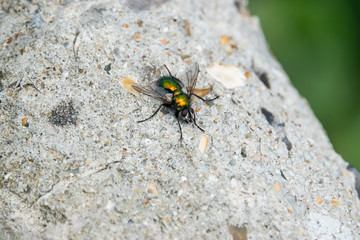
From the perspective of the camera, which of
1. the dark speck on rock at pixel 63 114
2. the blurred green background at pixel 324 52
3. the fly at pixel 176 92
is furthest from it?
the blurred green background at pixel 324 52

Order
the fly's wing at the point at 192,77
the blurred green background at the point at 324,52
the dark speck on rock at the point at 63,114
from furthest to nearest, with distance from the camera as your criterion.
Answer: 1. the blurred green background at the point at 324,52
2. the fly's wing at the point at 192,77
3. the dark speck on rock at the point at 63,114

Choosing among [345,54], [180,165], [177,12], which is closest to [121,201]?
[180,165]

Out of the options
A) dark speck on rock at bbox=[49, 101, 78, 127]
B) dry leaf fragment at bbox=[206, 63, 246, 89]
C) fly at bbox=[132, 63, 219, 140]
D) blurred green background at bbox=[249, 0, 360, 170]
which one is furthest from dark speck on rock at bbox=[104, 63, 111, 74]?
blurred green background at bbox=[249, 0, 360, 170]

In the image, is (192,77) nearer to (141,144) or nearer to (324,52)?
(141,144)

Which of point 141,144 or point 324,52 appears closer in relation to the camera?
point 141,144

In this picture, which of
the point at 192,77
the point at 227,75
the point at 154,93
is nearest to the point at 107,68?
the point at 154,93

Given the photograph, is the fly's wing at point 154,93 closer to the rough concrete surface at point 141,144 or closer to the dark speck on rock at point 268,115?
the rough concrete surface at point 141,144

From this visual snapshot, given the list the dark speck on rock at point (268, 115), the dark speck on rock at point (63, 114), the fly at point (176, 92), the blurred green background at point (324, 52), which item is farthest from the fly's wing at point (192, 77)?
the blurred green background at point (324, 52)

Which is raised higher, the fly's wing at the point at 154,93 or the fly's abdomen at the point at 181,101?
the fly's abdomen at the point at 181,101
